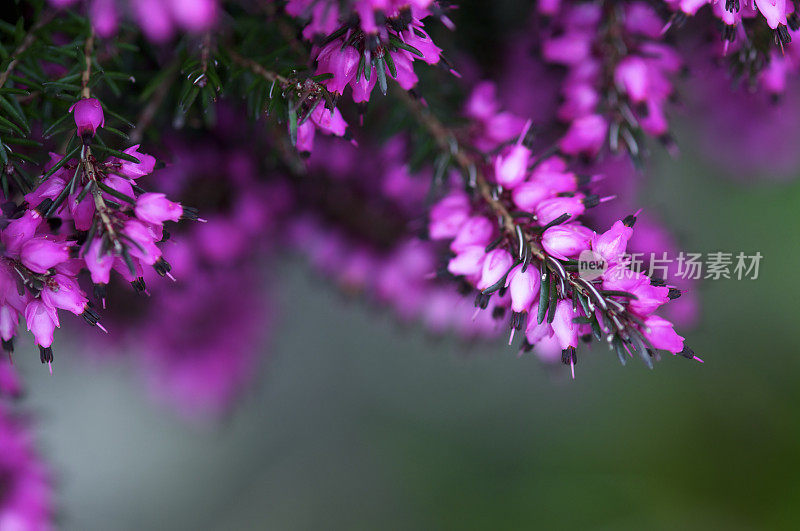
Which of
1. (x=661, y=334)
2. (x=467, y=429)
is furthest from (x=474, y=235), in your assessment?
(x=467, y=429)

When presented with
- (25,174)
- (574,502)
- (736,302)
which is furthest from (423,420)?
(25,174)

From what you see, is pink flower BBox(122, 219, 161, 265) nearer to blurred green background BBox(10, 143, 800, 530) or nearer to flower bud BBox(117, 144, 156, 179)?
flower bud BBox(117, 144, 156, 179)

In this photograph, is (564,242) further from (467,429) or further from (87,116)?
(467,429)

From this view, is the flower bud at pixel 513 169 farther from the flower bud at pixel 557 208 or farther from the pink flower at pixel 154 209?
the pink flower at pixel 154 209

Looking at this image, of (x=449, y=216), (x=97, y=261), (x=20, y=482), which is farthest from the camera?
(x=20, y=482)

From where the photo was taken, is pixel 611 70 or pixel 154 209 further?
pixel 611 70

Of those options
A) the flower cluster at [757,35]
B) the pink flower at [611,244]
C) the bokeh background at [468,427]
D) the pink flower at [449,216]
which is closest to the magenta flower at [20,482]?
the bokeh background at [468,427]
